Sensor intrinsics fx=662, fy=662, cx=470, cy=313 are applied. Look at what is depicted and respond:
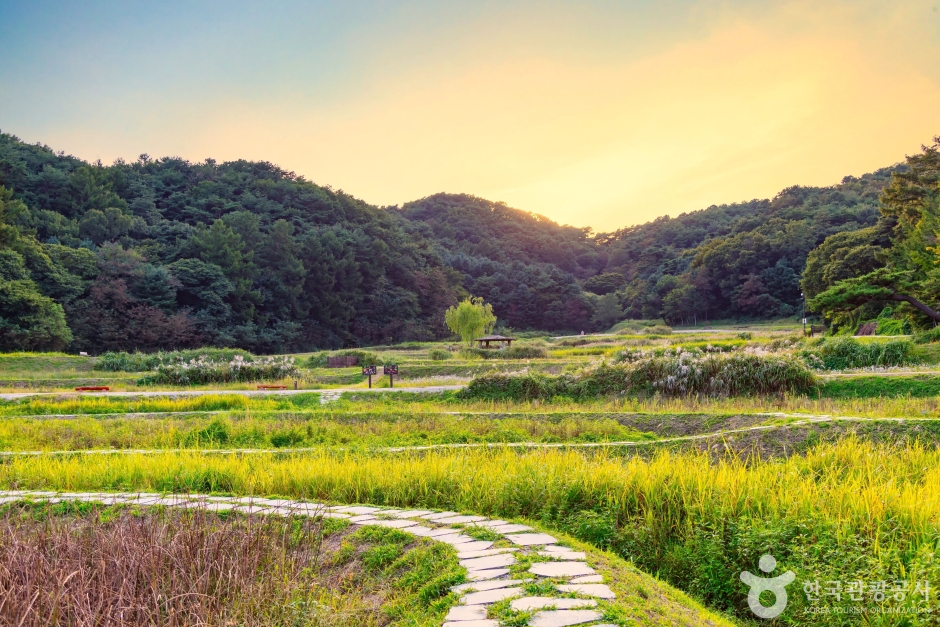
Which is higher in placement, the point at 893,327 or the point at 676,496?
the point at 893,327

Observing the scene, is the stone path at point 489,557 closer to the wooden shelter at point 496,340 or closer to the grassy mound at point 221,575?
the grassy mound at point 221,575

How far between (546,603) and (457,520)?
189cm

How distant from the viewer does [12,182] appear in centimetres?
4825

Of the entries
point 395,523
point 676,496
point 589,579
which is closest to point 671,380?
point 676,496

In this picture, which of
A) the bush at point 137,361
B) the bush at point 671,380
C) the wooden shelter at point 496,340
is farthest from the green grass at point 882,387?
the wooden shelter at point 496,340

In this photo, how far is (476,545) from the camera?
4465mm

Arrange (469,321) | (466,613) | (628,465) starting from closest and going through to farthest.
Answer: (466,613), (628,465), (469,321)

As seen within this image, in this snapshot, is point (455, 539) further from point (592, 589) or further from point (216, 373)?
point (216, 373)

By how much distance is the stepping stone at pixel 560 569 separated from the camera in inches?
151

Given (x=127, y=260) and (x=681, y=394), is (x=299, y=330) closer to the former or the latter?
(x=127, y=260)

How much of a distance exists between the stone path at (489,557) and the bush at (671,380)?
402 inches

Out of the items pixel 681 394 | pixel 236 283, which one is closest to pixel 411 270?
pixel 236 283

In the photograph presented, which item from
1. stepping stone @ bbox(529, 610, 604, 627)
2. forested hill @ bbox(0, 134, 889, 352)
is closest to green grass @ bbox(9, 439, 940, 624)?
stepping stone @ bbox(529, 610, 604, 627)

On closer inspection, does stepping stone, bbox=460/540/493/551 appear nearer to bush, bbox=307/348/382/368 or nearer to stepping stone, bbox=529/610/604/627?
stepping stone, bbox=529/610/604/627
